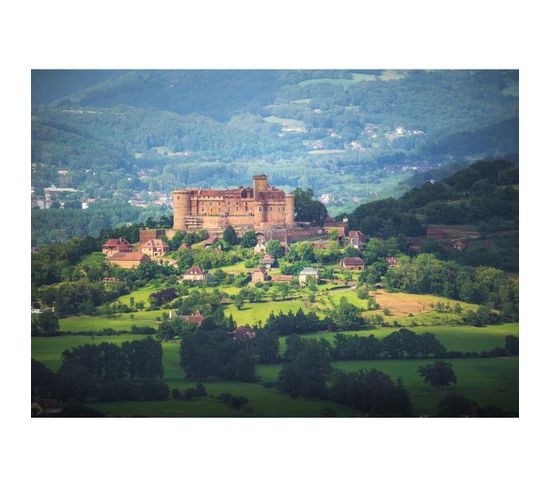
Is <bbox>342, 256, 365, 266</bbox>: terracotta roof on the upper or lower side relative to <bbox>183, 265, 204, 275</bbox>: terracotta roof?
upper

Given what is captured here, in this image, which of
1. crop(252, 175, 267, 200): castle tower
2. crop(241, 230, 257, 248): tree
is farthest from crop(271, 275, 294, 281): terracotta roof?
crop(252, 175, 267, 200): castle tower

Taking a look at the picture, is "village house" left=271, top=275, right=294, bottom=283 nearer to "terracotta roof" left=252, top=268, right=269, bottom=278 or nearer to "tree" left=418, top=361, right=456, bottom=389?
"terracotta roof" left=252, top=268, right=269, bottom=278

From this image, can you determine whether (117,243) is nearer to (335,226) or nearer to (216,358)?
(335,226)

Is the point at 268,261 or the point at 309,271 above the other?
the point at 268,261

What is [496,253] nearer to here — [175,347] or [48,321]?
[175,347]

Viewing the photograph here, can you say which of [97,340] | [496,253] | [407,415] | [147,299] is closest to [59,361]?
[97,340]

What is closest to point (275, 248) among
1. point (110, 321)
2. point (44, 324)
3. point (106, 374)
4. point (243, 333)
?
point (243, 333)

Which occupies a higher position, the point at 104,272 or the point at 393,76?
the point at 393,76
